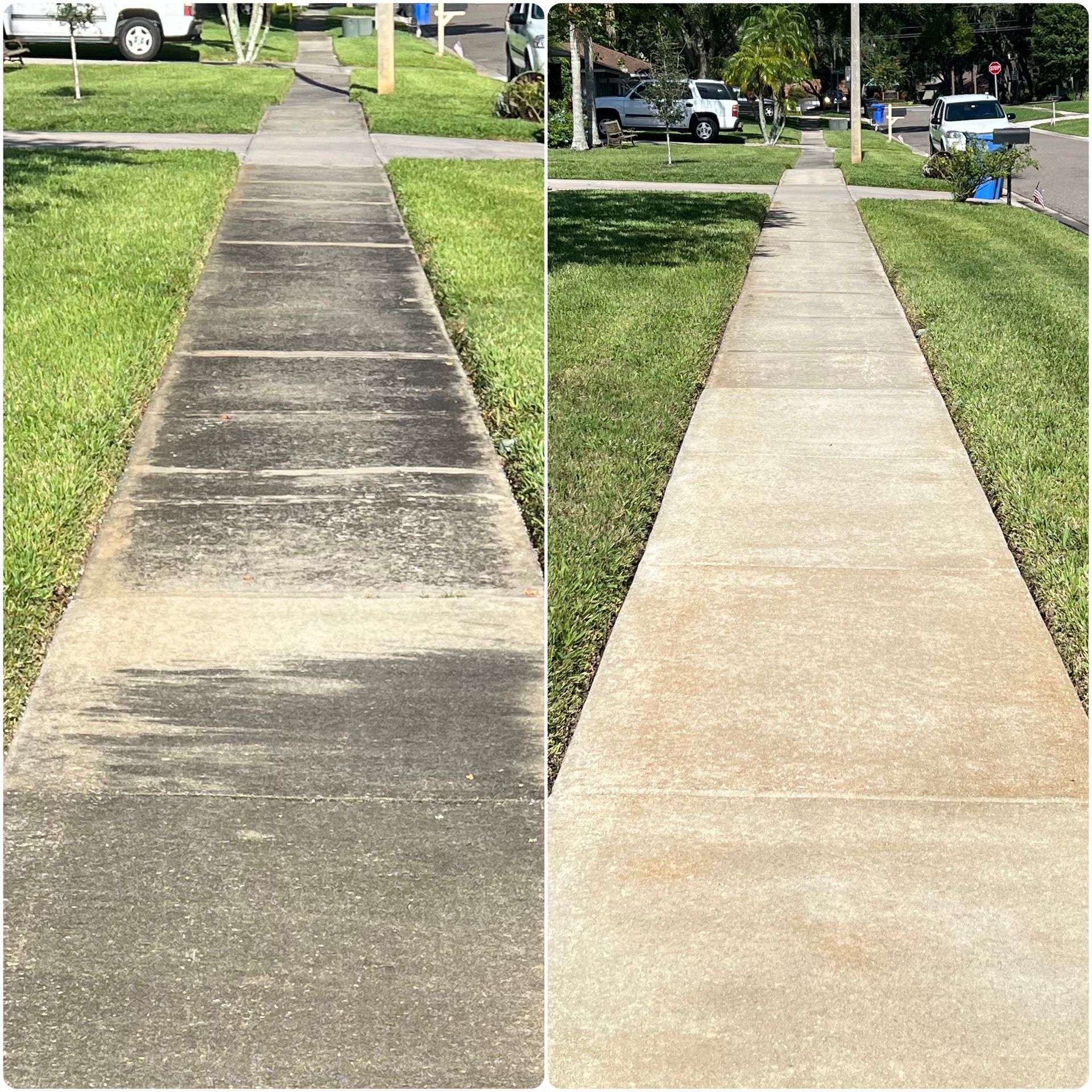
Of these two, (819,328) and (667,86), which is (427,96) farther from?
(667,86)

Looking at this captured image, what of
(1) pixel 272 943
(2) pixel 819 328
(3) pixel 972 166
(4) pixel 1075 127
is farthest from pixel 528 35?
(3) pixel 972 166

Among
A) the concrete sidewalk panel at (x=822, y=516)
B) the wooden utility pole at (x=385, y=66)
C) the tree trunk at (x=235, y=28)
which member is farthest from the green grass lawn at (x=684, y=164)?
the tree trunk at (x=235, y=28)

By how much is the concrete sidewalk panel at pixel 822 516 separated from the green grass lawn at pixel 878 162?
0.87m

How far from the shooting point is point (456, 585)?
444 cm

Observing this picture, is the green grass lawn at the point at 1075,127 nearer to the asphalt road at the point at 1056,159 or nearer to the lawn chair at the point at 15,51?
the asphalt road at the point at 1056,159

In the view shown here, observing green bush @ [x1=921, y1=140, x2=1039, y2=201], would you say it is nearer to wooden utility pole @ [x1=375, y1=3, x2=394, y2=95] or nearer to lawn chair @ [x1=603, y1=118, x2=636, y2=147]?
lawn chair @ [x1=603, y1=118, x2=636, y2=147]

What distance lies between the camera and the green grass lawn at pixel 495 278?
5.80 metres

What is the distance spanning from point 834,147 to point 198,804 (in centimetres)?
190

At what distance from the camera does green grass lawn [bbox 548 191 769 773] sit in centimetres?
316

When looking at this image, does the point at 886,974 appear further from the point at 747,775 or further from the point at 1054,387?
the point at 1054,387

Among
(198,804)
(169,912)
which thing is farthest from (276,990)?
(198,804)

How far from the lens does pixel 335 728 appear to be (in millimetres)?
3314

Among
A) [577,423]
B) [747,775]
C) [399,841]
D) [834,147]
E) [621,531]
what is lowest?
[399,841]

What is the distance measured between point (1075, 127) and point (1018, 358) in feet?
14.7
